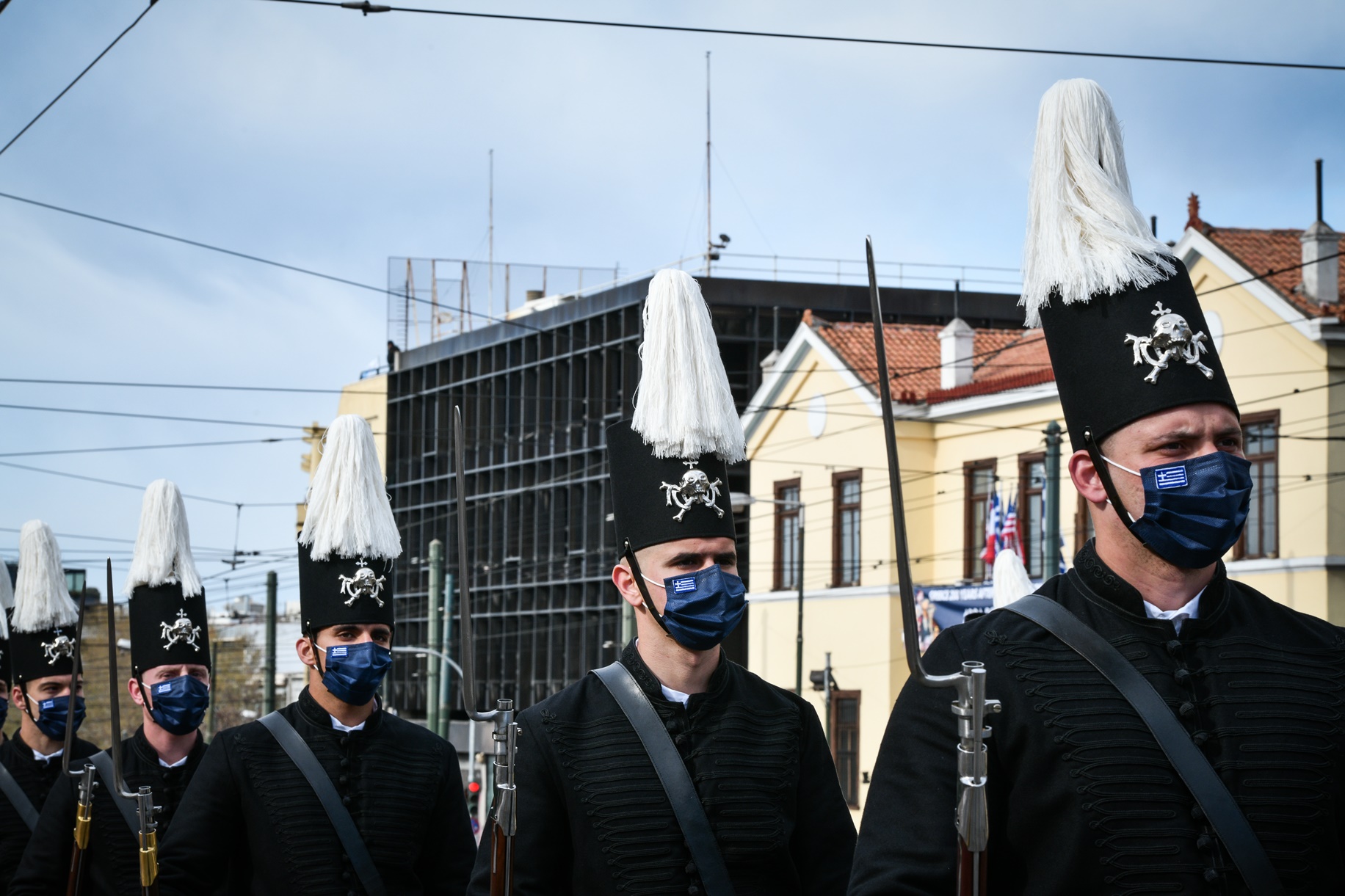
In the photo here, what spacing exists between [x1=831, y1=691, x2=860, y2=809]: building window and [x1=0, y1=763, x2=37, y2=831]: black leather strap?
26.6 m

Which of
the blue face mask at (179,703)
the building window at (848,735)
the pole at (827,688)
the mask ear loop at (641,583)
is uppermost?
the mask ear loop at (641,583)

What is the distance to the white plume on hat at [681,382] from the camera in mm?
→ 6324

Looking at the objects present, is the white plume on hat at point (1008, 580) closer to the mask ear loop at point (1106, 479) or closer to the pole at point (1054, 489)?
the pole at point (1054, 489)

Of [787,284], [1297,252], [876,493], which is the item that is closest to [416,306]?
[787,284]

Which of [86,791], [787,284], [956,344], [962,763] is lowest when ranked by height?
[86,791]

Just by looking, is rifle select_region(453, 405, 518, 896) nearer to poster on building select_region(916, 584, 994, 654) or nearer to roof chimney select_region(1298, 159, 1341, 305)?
roof chimney select_region(1298, 159, 1341, 305)

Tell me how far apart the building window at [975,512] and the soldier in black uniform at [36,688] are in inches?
932

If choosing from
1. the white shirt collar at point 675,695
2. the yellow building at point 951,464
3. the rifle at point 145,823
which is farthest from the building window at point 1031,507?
the white shirt collar at point 675,695

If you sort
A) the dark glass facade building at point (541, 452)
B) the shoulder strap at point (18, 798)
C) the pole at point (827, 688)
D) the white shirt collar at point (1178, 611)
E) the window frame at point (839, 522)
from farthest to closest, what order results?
1. the dark glass facade building at point (541, 452)
2. the window frame at point (839, 522)
3. the pole at point (827, 688)
4. the shoulder strap at point (18, 798)
5. the white shirt collar at point (1178, 611)

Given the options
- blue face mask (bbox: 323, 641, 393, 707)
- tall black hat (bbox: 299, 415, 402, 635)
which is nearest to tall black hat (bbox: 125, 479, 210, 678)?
tall black hat (bbox: 299, 415, 402, 635)

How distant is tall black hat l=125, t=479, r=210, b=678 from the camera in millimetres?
9852

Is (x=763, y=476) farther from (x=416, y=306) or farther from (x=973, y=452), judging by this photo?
(x=416, y=306)

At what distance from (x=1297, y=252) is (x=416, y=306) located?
41058mm

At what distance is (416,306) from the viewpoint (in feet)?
213
